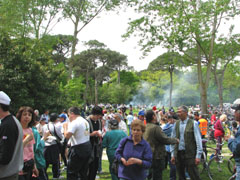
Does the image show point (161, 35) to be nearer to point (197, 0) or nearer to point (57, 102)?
point (197, 0)

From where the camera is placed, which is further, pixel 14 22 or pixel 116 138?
pixel 14 22

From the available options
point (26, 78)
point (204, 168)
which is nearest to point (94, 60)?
point (26, 78)

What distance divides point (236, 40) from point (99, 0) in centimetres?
1127

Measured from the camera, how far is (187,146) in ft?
16.4

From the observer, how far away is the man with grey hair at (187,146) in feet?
16.2

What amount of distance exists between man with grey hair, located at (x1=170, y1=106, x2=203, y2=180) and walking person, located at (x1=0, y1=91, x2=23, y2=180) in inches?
125

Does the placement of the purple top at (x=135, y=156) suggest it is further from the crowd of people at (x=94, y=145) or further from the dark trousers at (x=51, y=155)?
the dark trousers at (x=51, y=155)

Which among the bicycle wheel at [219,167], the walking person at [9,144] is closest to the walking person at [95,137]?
the walking person at [9,144]

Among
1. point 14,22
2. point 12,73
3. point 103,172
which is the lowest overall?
point 103,172

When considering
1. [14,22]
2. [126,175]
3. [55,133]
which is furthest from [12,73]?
[126,175]

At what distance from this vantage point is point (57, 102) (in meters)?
17.3

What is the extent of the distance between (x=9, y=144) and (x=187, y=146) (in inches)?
133

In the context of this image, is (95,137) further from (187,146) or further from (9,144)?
(9,144)

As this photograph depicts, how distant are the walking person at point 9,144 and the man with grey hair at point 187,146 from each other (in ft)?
10.4
